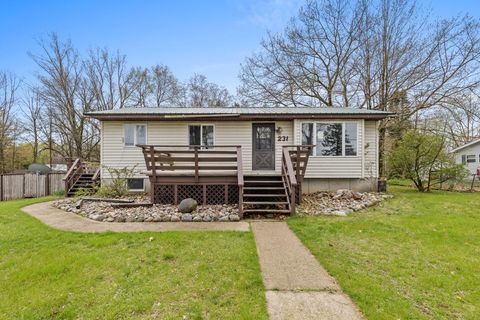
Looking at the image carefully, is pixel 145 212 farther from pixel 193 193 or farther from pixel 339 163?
pixel 339 163

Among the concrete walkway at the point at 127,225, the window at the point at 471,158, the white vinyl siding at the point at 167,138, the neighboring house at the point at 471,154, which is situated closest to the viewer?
the concrete walkway at the point at 127,225

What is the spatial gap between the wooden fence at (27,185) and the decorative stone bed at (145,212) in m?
7.00

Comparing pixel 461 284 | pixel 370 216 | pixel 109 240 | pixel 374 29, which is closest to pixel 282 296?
pixel 461 284

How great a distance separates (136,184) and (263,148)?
557 cm

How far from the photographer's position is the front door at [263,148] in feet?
32.5

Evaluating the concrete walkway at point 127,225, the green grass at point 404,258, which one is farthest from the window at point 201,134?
the green grass at point 404,258

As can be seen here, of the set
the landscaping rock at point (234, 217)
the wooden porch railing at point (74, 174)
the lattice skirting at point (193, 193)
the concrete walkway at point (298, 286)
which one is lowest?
the concrete walkway at point (298, 286)

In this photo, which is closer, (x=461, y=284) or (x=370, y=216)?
(x=461, y=284)

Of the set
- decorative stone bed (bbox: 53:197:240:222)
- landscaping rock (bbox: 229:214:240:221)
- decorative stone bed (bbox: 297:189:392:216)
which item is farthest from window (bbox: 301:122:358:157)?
landscaping rock (bbox: 229:214:240:221)

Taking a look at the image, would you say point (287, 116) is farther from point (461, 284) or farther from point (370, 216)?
point (461, 284)

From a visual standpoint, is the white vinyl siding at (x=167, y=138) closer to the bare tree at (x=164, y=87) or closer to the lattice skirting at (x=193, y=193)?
the lattice skirting at (x=193, y=193)

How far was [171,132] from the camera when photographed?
9766mm

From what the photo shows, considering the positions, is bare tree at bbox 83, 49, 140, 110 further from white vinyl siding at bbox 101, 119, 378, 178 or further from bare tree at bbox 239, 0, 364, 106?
white vinyl siding at bbox 101, 119, 378, 178

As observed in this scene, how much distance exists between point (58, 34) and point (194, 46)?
43.1 feet
